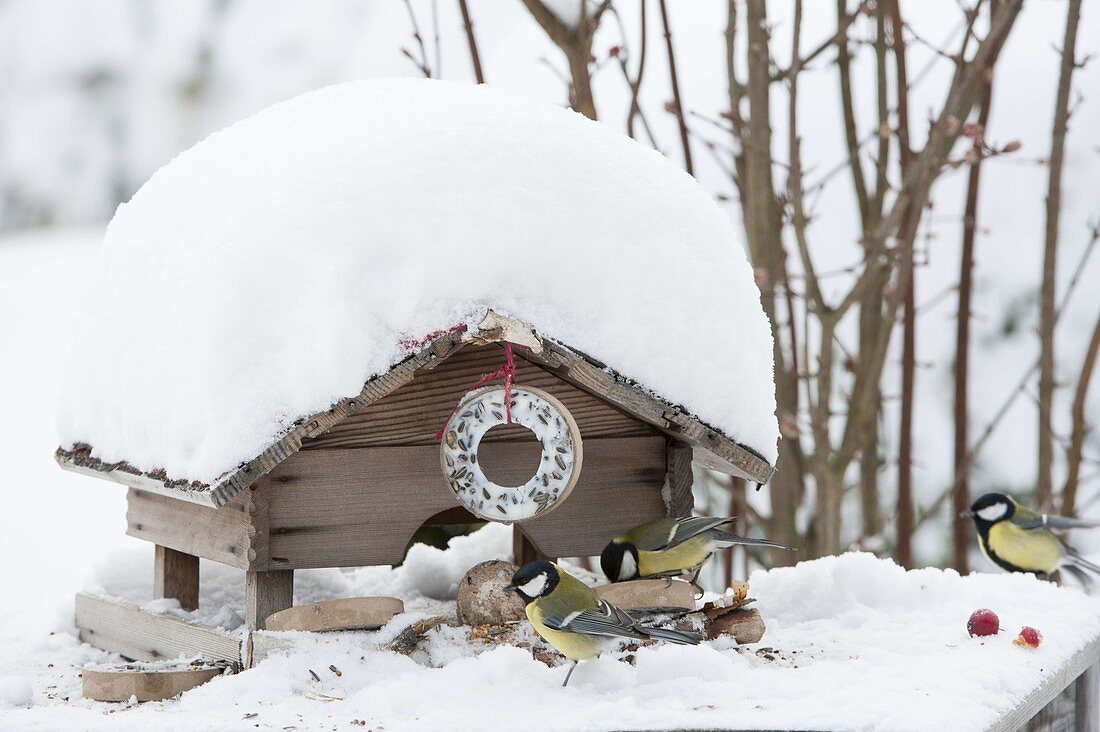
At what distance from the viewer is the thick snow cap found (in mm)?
2064

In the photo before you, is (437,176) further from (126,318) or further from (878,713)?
(878,713)

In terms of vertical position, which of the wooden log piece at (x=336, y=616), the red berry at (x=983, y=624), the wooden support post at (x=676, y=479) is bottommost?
the red berry at (x=983, y=624)

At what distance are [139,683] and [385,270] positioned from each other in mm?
882

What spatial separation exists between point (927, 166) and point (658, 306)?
1.25m

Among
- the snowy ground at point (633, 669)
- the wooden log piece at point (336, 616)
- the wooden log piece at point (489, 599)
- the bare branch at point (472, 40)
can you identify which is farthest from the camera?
the bare branch at point (472, 40)

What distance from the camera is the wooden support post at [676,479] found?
2561mm

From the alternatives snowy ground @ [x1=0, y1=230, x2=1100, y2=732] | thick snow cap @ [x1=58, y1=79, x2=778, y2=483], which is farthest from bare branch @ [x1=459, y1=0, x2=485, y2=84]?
snowy ground @ [x1=0, y1=230, x2=1100, y2=732]

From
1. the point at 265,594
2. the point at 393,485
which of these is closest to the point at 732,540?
the point at 393,485

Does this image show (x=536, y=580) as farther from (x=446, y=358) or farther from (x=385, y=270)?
(x=385, y=270)

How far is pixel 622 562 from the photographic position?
2383 mm

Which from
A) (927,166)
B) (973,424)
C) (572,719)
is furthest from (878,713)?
(973,424)

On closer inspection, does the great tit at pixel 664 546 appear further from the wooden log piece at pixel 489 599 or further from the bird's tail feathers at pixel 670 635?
the bird's tail feathers at pixel 670 635

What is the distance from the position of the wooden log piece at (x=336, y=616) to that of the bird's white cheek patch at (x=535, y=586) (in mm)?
332

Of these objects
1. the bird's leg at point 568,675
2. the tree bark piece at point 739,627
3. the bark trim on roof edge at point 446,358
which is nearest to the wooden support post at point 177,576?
the bark trim on roof edge at point 446,358
